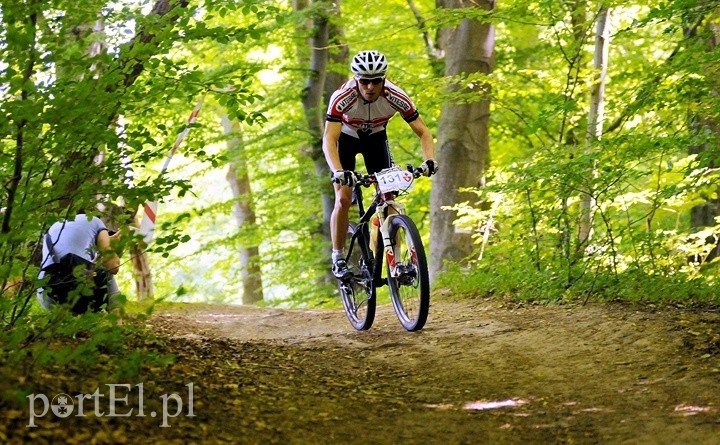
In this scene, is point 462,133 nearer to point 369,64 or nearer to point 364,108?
point 364,108

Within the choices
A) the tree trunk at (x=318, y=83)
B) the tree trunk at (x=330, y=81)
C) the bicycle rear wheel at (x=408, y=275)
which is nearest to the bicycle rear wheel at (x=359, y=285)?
the bicycle rear wheel at (x=408, y=275)

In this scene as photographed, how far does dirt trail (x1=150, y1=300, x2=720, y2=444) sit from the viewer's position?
4082 mm

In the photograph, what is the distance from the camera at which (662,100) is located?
7605 mm

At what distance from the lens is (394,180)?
6.55 meters

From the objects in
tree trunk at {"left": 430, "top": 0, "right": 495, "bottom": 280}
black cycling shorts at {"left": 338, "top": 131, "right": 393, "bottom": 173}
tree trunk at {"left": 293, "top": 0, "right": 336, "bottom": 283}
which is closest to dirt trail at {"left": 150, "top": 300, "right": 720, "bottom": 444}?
black cycling shorts at {"left": 338, "top": 131, "right": 393, "bottom": 173}

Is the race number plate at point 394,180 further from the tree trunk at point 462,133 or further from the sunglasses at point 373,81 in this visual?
the tree trunk at point 462,133

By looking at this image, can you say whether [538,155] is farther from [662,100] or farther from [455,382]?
[455,382]

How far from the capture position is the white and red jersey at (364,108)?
687 centimetres

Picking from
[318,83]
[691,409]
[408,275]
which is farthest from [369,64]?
[318,83]

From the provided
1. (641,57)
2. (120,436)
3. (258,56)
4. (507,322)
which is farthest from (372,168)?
(258,56)

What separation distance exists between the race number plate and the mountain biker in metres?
0.18

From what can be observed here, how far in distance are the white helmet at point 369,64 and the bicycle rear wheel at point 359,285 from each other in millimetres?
1617

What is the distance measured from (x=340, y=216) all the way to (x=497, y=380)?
2722 millimetres

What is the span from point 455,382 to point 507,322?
87.0 inches
